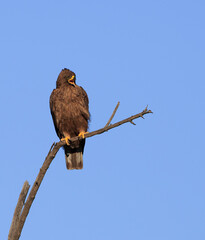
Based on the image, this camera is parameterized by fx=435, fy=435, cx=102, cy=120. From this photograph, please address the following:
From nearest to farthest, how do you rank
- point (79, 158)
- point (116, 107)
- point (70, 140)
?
1. point (116, 107)
2. point (70, 140)
3. point (79, 158)

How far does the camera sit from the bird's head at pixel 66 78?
344 inches

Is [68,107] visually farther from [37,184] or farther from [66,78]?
[37,184]

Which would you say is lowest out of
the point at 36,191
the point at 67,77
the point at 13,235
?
the point at 13,235

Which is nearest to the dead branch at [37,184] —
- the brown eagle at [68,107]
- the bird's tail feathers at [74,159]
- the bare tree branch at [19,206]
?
the bare tree branch at [19,206]

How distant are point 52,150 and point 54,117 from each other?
247 cm

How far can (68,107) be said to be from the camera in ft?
28.2

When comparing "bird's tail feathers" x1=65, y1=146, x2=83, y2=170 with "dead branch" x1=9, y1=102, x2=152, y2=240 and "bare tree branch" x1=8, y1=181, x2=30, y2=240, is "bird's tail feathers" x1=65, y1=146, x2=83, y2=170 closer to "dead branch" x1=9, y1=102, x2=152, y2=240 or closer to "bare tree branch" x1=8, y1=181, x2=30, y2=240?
"dead branch" x1=9, y1=102, x2=152, y2=240

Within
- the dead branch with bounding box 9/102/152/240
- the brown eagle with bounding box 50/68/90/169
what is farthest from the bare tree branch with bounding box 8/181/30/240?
the brown eagle with bounding box 50/68/90/169

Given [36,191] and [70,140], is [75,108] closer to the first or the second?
[70,140]

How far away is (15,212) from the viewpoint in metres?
5.98

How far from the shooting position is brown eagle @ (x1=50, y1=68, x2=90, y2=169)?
858 centimetres

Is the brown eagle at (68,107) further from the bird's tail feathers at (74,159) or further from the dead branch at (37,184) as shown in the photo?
the dead branch at (37,184)

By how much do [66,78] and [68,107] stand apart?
2.00 ft

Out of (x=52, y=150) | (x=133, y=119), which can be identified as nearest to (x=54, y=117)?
(x=52, y=150)
